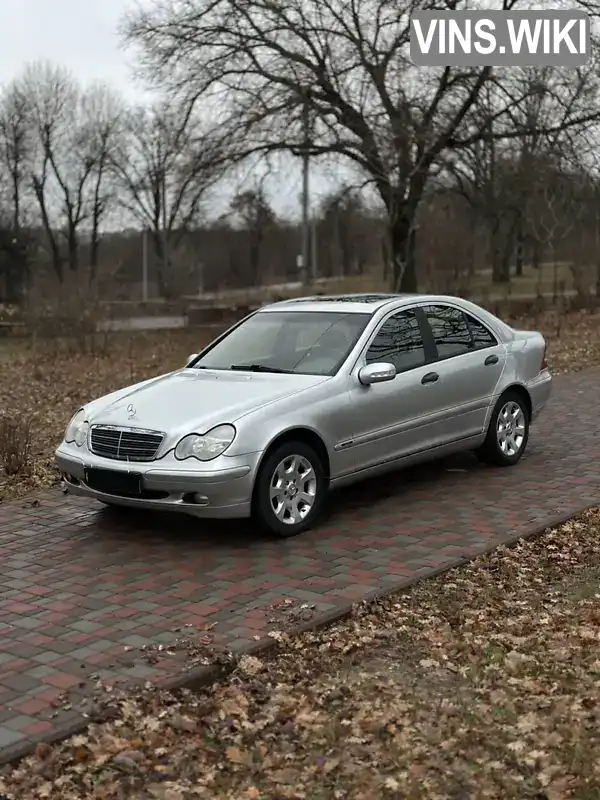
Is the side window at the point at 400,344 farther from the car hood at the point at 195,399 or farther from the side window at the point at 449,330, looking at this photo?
the car hood at the point at 195,399

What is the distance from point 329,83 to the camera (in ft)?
81.6

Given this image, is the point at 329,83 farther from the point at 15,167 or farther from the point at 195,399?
the point at 15,167

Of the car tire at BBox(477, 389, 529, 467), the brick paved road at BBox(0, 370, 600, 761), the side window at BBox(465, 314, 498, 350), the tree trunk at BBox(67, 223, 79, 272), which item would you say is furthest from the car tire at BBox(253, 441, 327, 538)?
the tree trunk at BBox(67, 223, 79, 272)

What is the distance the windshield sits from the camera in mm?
7207

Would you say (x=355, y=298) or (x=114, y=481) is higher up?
(x=355, y=298)

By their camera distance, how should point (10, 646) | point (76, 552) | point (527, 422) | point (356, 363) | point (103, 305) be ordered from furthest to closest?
point (103, 305)
point (527, 422)
point (356, 363)
point (76, 552)
point (10, 646)

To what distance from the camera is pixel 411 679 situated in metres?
4.32

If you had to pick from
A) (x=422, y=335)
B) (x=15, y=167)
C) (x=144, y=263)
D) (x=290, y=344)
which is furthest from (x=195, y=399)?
(x=144, y=263)

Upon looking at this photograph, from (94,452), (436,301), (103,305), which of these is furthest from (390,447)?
(103,305)

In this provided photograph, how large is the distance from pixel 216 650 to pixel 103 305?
60.2 feet

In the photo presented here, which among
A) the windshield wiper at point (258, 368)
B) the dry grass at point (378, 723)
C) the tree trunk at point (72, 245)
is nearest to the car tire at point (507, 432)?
the windshield wiper at point (258, 368)

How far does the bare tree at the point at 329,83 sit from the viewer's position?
24000 millimetres

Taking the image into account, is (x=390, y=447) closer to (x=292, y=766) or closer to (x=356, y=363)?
(x=356, y=363)

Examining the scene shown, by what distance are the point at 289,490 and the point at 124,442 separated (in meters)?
1.13
